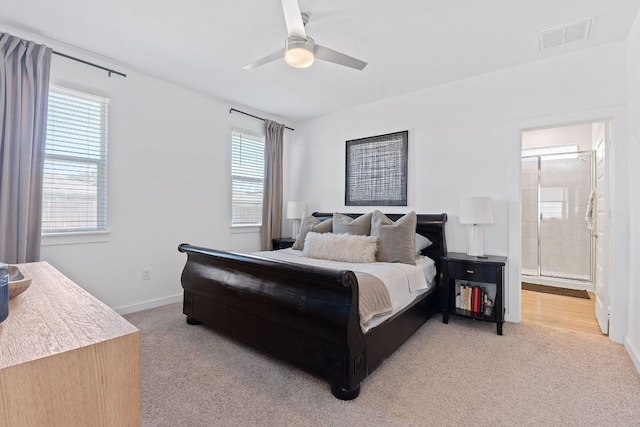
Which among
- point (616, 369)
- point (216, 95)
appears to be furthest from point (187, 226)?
point (616, 369)

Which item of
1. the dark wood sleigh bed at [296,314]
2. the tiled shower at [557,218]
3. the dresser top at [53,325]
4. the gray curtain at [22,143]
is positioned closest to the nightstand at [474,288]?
the dark wood sleigh bed at [296,314]

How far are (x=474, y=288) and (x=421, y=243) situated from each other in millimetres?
672

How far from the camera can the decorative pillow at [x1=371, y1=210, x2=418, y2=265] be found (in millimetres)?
2982

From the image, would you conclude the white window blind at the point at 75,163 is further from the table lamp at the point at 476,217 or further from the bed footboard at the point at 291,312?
the table lamp at the point at 476,217

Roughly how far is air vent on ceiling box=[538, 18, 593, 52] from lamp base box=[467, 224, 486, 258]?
174 centimetres

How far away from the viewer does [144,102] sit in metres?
3.38

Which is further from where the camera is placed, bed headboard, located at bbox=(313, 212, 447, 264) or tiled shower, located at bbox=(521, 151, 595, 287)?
tiled shower, located at bbox=(521, 151, 595, 287)

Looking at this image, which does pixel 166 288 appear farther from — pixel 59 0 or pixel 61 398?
pixel 61 398

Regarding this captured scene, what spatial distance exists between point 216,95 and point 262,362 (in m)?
3.23

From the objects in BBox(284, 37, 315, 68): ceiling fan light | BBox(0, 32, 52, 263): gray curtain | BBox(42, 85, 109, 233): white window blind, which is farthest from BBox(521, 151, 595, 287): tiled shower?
BBox(0, 32, 52, 263): gray curtain

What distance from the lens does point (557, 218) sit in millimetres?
5047

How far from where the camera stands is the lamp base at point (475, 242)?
3.21 metres

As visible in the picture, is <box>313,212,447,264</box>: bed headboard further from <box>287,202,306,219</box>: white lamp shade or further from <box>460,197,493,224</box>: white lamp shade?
<box>287,202,306,219</box>: white lamp shade

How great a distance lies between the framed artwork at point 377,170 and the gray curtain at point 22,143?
331cm
